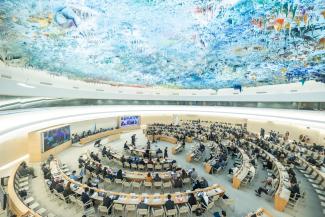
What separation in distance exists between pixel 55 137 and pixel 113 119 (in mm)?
8595

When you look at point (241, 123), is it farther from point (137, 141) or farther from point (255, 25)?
point (255, 25)

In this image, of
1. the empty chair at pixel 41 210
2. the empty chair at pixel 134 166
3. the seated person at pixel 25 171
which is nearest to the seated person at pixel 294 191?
the empty chair at pixel 134 166

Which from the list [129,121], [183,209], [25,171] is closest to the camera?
[183,209]

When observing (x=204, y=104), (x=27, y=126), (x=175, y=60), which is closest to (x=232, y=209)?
(x=175, y=60)

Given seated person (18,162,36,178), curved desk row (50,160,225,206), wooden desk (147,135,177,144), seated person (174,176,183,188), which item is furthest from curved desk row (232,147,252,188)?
seated person (18,162,36,178)

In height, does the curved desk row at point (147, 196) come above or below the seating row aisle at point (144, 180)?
above

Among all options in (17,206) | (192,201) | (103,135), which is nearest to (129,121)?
(103,135)

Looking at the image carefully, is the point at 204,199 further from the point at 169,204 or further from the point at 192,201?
the point at 169,204

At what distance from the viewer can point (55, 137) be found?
581 inches

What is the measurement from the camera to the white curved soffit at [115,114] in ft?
35.8

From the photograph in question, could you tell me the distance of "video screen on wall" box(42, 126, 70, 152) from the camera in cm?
1368

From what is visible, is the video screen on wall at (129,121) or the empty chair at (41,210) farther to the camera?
the video screen on wall at (129,121)

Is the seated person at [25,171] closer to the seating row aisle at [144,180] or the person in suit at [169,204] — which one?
the seating row aisle at [144,180]

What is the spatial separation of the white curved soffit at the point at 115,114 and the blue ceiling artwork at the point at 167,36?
3053 mm
